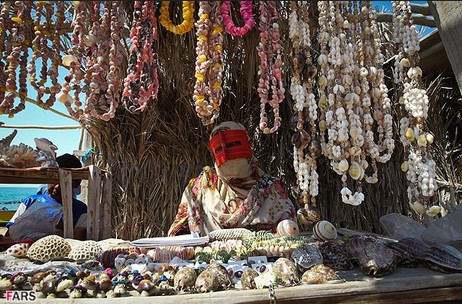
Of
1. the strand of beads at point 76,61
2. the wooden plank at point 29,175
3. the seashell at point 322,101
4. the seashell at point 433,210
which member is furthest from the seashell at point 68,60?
the seashell at point 433,210

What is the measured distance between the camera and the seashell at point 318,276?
63.1 inches

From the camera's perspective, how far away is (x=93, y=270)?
196 cm

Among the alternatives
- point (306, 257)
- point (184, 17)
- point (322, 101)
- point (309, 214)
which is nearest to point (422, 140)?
point (322, 101)

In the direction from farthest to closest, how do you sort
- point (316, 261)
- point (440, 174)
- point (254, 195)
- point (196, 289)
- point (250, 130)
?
1. point (250, 130)
2. point (440, 174)
3. point (254, 195)
4. point (316, 261)
5. point (196, 289)

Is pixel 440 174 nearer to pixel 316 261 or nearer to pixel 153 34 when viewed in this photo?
pixel 316 261

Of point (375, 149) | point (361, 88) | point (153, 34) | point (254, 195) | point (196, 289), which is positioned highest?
point (153, 34)

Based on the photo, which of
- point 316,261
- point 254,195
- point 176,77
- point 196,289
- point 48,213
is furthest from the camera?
point 176,77

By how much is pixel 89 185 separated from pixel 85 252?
33.8 inches

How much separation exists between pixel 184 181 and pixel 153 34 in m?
2.07

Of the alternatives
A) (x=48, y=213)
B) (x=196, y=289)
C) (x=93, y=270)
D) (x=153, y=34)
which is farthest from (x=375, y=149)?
(x=48, y=213)

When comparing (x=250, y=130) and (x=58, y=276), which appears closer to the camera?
(x=58, y=276)

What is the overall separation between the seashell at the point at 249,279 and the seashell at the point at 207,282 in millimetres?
125

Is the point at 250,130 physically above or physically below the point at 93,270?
above

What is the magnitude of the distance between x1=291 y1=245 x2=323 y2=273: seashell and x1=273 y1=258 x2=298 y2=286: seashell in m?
0.09
